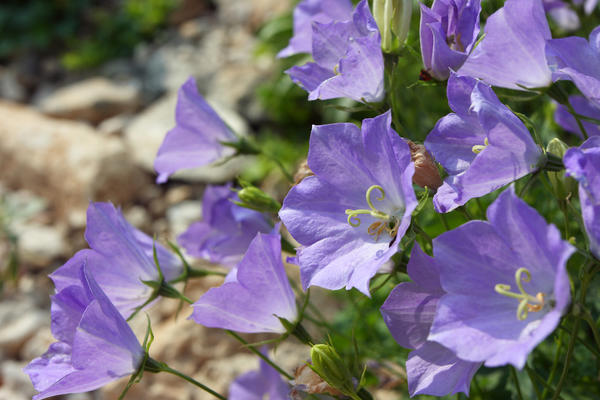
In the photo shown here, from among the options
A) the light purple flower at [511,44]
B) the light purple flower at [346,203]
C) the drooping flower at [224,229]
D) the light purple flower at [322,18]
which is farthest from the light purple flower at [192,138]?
the light purple flower at [511,44]

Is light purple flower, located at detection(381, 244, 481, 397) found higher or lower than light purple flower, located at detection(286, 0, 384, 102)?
lower

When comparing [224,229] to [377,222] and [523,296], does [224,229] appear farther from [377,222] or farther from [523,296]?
[523,296]

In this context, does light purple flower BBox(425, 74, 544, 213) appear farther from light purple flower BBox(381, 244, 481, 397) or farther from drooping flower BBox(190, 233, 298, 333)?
drooping flower BBox(190, 233, 298, 333)

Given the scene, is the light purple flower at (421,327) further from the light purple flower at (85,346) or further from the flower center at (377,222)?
the light purple flower at (85,346)

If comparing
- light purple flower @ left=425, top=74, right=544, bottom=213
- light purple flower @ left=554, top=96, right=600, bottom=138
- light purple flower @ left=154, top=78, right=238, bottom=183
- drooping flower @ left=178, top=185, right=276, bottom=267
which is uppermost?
light purple flower @ left=425, top=74, right=544, bottom=213

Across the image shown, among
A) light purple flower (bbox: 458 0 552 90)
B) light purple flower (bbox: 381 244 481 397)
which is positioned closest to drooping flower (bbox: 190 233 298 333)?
light purple flower (bbox: 381 244 481 397)

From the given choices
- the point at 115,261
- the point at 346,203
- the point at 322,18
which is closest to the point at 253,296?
the point at 346,203
